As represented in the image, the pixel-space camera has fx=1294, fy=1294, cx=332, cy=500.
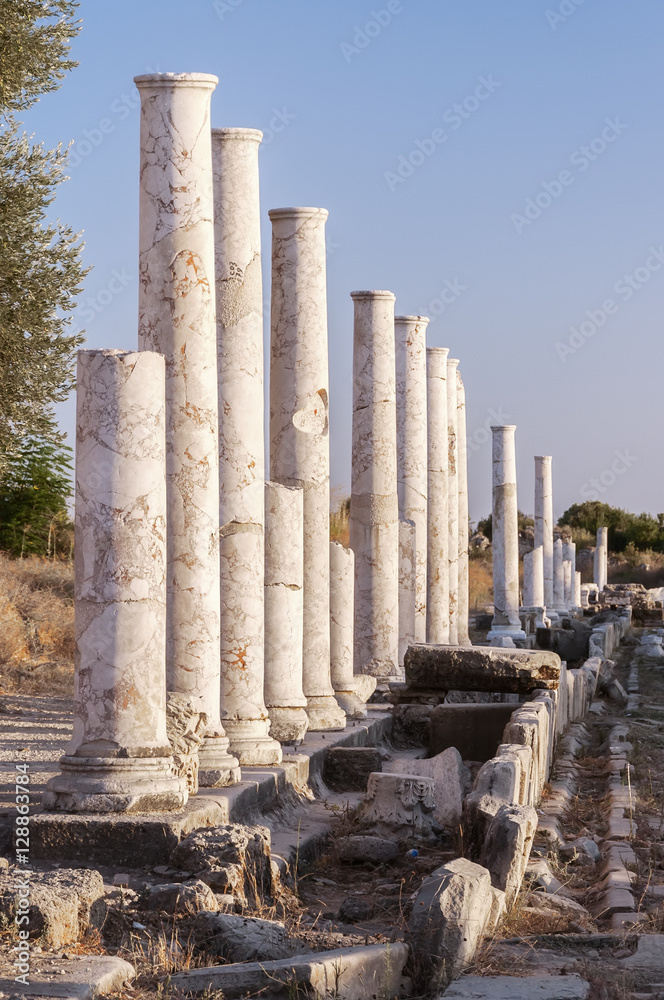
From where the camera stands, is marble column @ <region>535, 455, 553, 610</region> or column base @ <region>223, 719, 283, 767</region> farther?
marble column @ <region>535, 455, 553, 610</region>

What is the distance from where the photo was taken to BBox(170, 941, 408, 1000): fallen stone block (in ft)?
16.2

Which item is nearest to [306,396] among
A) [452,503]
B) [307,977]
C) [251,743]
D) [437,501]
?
[251,743]

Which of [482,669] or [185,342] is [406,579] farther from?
[185,342]

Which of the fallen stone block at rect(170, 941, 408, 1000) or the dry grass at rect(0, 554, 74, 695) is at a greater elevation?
the dry grass at rect(0, 554, 74, 695)

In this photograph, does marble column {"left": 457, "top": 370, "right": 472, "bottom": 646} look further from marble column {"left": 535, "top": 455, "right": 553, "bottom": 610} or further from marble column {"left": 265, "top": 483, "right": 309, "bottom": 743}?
marble column {"left": 535, "top": 455, "right": 553, "bottom": 610}

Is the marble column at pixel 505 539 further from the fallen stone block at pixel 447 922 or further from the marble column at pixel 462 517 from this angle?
the fallen stone block at pixel 447 922

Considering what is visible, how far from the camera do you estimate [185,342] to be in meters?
8.70

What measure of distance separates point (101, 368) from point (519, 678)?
24.2ft

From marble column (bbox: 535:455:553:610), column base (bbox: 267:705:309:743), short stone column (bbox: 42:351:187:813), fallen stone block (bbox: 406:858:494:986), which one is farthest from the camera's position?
marble column (bbox: 535:455:553:610)

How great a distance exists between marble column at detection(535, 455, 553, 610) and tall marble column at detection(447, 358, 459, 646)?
16397 mm

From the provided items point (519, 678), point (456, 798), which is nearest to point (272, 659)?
point (456, 798)

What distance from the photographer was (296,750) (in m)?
10.5

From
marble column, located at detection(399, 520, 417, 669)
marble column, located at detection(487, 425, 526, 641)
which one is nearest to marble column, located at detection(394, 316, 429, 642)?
marble column, located at detection(399, 520, 417, 669)

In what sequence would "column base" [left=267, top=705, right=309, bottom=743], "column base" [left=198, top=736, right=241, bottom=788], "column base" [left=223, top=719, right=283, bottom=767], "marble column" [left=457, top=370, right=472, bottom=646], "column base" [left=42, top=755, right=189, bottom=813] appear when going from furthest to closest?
"marble column" [left=457, top=370, right=472, bottom=646], "column base" [left=267, top=705, right=309, bottom=743], "column base" [left=223, top=719, right=283, bottom=767], "column base" [left=198, top=736, right=241, bottom=788], "column base" [left=42, top=755, right=189, bottom=813]
